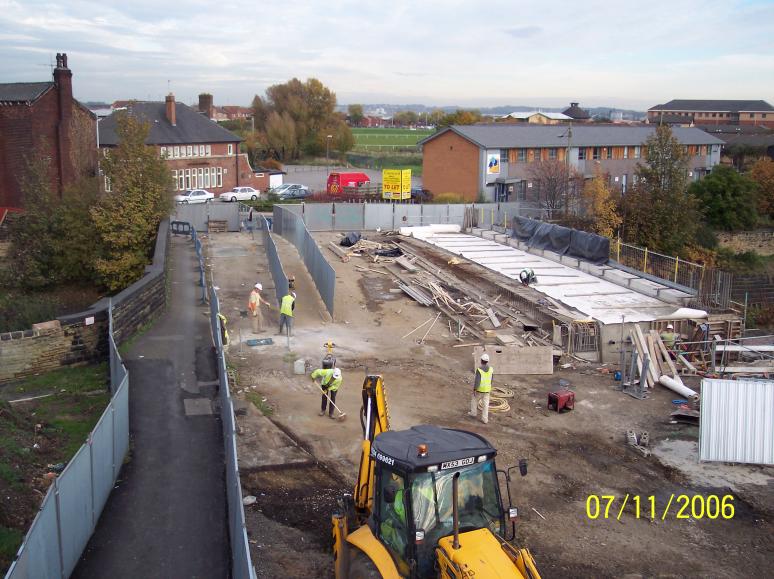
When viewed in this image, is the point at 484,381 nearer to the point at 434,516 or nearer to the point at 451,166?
the point at 434,516

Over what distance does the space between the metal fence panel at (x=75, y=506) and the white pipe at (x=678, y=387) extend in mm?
14065

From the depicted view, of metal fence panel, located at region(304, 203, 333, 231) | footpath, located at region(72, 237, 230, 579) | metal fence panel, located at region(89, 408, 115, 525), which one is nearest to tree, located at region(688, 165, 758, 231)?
metal fence panel, located at region(304, 203, 333, 231)

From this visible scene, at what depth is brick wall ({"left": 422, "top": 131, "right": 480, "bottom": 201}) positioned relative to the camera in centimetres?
5441

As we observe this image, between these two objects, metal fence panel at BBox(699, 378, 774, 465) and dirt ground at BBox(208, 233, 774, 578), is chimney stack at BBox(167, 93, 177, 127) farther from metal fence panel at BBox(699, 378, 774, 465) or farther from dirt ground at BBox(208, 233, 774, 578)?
metal fence panel at BBox(699, 378, 774, 465)

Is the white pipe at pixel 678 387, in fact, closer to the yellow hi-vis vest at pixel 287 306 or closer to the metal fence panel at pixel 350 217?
the yellow hi-vis vest at pixel 287 306

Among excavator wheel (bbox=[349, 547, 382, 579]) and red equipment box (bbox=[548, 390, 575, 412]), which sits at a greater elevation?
excavator wheel (bbox=[349, 547, 382, 579])

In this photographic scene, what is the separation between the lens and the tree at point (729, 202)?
168 feet

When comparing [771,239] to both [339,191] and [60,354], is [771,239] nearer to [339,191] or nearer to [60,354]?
[339,191]

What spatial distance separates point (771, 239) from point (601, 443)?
1715 inches

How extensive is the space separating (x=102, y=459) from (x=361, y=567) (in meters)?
5.07

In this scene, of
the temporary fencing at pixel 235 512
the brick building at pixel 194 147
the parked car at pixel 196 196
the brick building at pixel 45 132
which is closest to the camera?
the temporary fencing at pixel 235 512

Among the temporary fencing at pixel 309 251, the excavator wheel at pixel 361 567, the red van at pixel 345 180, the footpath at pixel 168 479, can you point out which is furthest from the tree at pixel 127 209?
the red van at pixel 345 180

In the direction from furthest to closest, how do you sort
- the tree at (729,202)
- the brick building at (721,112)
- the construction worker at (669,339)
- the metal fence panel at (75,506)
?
1. the brick building at (721,112)
2. the tree at (729,202)
3. the construction worker at (669,339)
4. the metal fence panel at (75,506)
